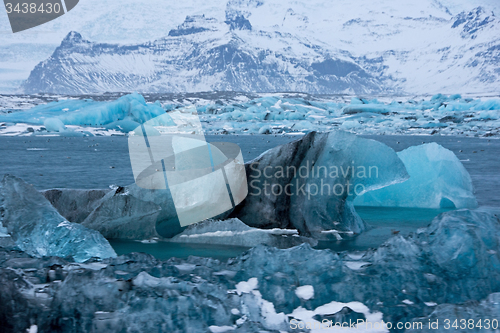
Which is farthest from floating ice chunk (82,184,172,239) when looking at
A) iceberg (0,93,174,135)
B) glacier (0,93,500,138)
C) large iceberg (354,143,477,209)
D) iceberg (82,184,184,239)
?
iceberg (0,93,174,135)

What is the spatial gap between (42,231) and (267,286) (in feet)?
5.70

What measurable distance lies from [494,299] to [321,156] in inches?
83.1

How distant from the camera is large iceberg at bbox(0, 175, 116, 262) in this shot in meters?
3.24

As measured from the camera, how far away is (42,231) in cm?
335

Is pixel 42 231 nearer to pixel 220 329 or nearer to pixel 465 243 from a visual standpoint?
pixel 220 329

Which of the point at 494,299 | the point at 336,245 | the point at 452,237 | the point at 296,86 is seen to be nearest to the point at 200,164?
the point at 336,245

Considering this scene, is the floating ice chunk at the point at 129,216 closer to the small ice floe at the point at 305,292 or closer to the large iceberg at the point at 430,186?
the small ice floe at the point at 305,292

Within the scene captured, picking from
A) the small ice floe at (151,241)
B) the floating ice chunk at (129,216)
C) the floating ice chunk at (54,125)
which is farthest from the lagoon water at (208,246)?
the floating ice chunk at (54,125)

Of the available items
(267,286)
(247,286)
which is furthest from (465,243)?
(247,286)

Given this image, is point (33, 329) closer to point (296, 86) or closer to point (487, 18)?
point (296, 86)

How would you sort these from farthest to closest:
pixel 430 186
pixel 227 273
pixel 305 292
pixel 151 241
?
1. pixel 430 186
2. pixel 151 241
3. pixel 227 273
4. pixel 305 292

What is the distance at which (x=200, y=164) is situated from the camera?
15.1 feet

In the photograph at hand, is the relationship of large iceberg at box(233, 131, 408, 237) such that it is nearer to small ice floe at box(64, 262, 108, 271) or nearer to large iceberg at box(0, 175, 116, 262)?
large iceberg at box(0, 175, 116, 262)

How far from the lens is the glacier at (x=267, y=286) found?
2.20 metres
